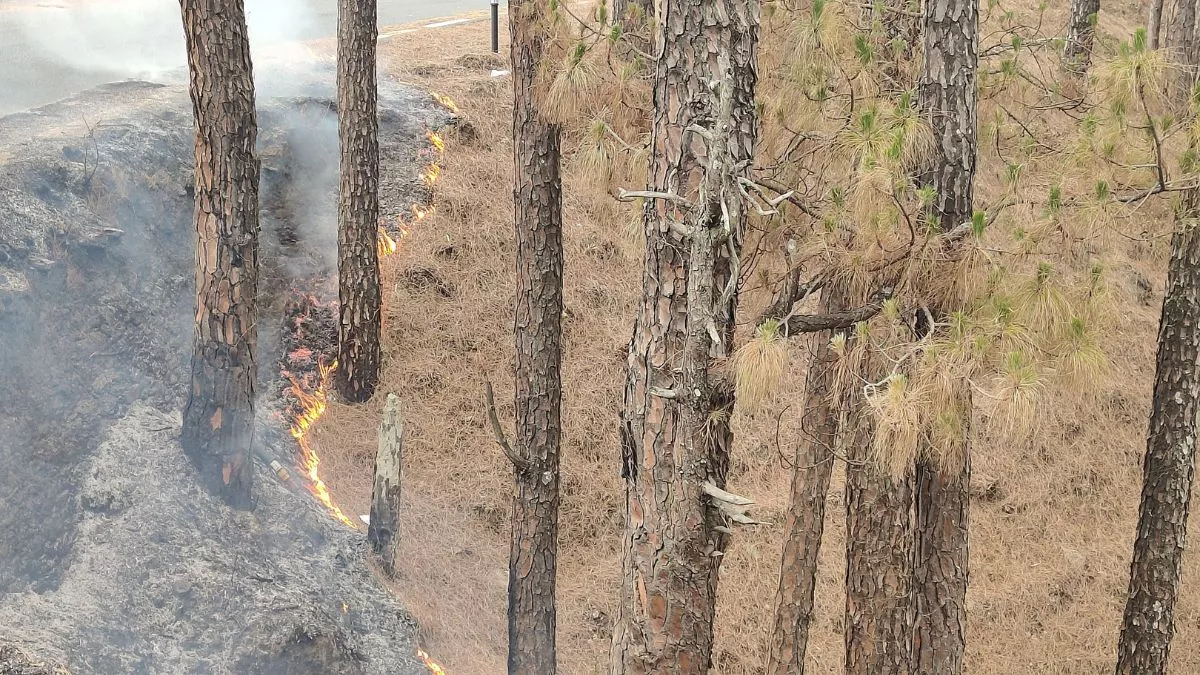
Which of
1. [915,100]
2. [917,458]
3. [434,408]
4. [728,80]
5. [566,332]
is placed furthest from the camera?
[566,332]

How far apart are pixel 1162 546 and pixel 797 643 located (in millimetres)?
2758

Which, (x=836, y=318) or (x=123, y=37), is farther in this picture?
(x=123, y=37)

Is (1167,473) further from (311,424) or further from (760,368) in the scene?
(311,424)

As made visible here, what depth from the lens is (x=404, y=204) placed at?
13.0 metres

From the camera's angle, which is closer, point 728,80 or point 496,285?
point 728,80

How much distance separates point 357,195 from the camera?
10727mm

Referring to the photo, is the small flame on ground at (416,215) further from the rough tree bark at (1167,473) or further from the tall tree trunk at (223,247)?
the rough tree bark at (1167,473)

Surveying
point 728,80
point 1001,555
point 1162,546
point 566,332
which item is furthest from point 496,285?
point 728,80

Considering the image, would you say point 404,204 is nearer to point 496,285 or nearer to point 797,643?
point 496,285

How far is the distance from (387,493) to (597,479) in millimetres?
2839

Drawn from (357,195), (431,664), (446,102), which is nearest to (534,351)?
(431,664)

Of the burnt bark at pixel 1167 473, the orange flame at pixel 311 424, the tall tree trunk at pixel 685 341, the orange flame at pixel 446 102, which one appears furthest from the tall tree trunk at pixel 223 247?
the orange flame at pixel 446 102

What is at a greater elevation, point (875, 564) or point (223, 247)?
point (223, 247)

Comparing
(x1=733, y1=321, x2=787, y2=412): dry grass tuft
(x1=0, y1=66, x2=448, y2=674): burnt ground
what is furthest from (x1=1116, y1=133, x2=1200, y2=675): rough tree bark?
(x1=0, y1=66, x2=448, y2=674): burnt ground
